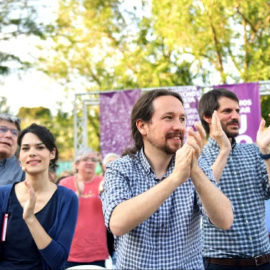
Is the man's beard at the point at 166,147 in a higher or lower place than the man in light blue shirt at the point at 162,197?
higher

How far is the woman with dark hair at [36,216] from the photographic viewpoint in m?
2.41

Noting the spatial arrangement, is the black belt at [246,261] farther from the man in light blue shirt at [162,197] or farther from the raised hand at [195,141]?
the raised hand at [195,141]

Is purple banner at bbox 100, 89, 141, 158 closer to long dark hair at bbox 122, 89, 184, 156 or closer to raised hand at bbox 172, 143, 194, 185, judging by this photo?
long dark hair at bbox 122, 89, 184, 156

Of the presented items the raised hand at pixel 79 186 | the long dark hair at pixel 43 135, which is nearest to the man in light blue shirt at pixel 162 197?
the long dark hair at pixel 43 135

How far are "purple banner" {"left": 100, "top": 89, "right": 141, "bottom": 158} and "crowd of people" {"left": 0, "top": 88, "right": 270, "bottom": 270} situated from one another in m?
5.89

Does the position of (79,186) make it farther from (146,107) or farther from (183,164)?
(183,164)

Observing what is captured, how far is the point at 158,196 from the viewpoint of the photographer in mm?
1730

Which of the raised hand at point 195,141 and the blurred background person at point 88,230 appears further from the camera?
the blurred background person at point 88,230

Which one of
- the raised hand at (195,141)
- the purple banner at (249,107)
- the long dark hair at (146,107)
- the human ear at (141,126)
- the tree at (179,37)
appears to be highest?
the tree at (179,37)

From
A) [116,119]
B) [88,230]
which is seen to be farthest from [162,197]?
[116,119]

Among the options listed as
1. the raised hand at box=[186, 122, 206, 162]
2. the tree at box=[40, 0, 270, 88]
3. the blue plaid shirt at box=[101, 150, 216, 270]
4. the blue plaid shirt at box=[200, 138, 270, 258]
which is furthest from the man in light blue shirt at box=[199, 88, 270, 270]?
the tree at box=[40, 0, 270, 88]

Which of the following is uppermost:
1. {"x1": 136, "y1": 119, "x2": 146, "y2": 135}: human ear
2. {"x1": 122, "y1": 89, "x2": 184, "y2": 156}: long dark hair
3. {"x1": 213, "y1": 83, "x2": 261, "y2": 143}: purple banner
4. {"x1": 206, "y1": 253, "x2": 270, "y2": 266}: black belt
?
{"x1": 213, "y1": 83, "x2": 261, "y2": 143}: purple banner

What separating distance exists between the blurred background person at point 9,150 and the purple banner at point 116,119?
614 centimetres

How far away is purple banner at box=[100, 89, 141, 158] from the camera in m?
9.64
